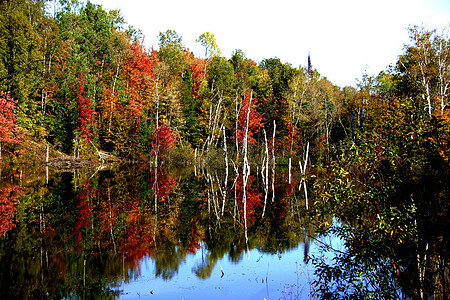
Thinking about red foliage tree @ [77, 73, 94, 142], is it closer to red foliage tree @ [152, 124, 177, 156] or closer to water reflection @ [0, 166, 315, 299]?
red foliage tree @ [152, 124, 177, 156]

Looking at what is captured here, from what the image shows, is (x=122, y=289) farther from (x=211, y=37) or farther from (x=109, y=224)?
(x=211, y=37)

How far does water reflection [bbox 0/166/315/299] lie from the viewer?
9.64 meters

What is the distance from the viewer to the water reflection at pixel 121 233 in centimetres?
964

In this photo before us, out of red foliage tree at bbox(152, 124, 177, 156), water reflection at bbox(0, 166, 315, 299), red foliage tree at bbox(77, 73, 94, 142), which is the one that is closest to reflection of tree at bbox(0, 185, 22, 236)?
water reflection at bbox(0, 166, 315, 299)

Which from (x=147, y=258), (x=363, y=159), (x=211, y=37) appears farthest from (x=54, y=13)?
(x=363, y=159)

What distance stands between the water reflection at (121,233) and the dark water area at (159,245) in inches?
1.5

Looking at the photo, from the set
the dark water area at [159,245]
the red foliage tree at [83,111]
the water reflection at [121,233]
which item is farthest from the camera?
the red foliage tree at [83,111]

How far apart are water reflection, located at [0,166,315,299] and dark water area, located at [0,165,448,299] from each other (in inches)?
1.5

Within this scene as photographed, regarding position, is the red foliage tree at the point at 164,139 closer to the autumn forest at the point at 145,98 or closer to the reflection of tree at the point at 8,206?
the autumn forest at the point at 145,98

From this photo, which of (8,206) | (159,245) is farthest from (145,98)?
(159,245)

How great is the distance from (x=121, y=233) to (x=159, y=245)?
218 cm

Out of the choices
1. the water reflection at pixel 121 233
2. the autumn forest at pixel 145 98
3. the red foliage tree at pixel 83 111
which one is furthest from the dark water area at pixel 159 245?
the red foliage tree at pixel 83 111

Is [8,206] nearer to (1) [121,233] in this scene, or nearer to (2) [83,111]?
(1) [121,233]

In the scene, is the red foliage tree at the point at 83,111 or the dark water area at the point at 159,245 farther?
the red foliage tree at the point at 83,111
